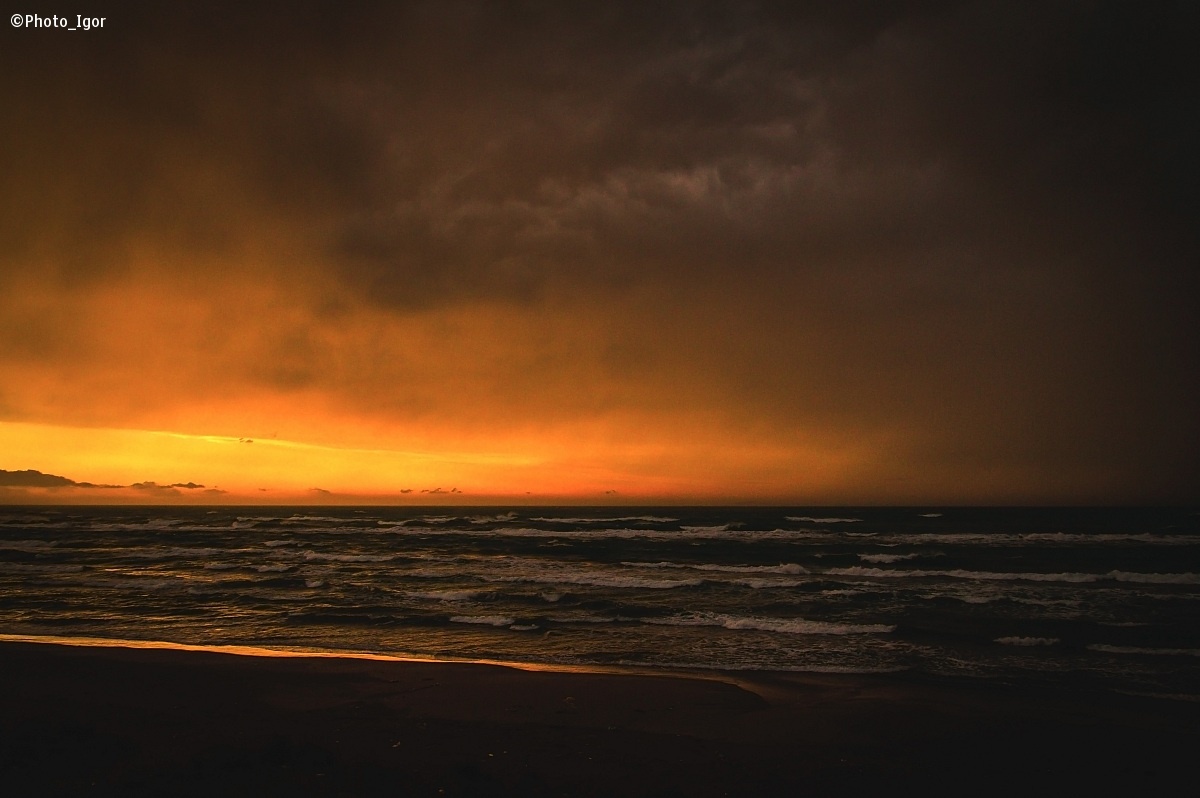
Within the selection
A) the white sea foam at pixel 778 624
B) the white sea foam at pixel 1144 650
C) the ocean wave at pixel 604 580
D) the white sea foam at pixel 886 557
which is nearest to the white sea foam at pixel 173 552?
the ocean wave at pixel 604 580

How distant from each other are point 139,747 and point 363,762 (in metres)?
2.53

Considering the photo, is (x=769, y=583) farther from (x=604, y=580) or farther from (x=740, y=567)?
(x=604, y=580)

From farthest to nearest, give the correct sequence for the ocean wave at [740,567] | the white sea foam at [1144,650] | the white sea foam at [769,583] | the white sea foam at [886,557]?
the white sea foam at [886,557] < the ocean wave at [740,567] < the white sea foam at [769,583] < the white sea foam at [1144,650]

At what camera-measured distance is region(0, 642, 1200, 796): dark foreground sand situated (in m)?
6.51

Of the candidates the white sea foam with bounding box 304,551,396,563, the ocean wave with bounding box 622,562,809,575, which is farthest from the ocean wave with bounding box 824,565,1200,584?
the white sea foam with bounding box 304,551,396,563

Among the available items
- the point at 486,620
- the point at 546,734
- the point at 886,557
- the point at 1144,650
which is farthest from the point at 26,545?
the point at 1144,650

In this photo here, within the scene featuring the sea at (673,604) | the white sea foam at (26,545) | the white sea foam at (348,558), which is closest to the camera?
the sea at (673,604)

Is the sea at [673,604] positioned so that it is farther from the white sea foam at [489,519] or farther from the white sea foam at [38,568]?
the white sea foam at [489,519]

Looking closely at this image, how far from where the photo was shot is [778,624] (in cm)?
1683

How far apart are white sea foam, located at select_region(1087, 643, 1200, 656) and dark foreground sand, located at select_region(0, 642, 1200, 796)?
452 cm

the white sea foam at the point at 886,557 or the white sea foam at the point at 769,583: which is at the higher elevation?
the white sea foam at the point at 769,583

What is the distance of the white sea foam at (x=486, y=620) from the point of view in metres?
17.0

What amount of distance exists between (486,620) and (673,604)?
590 centimetres

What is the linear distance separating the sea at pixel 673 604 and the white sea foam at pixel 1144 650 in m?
0.10
